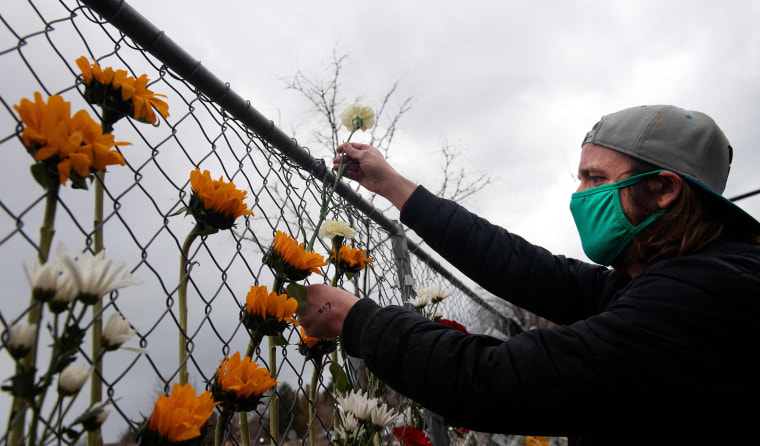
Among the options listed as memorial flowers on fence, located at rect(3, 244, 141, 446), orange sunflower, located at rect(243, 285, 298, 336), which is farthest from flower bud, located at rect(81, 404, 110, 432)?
orange sunflower, located at rect(243, 285, 298, 336)

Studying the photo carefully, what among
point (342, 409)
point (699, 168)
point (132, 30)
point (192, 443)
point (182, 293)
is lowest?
point (192, 443)

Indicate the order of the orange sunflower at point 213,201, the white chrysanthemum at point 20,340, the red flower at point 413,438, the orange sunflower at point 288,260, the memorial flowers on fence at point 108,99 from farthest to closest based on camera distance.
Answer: the red flower at point 413,438, the orange sunflower at point 288,260, the orange sunflower at point 213,201, the memorial flowers on fence at point 108,99, the white chrysanthemum at point 20,340

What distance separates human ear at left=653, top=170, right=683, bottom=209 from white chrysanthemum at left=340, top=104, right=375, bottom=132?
87cm

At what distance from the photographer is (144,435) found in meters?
0.62

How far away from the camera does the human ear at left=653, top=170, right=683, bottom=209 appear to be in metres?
1.19

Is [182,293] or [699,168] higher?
[699,168]

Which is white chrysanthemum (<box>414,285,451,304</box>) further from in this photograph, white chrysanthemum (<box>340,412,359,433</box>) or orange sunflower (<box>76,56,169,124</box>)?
orange sunflower (<box>76,56,169,124</box>)

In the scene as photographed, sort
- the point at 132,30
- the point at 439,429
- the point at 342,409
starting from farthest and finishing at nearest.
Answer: the point at 439,429 → the point at 342,409 → the point at 132,30

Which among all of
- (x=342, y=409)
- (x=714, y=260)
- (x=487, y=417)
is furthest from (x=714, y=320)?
(x=342, y=409)

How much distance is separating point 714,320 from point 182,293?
102 centimetres

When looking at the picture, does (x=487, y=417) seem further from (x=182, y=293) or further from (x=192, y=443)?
(x=182, y=293)

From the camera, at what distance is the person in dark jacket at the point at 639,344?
2.72ft

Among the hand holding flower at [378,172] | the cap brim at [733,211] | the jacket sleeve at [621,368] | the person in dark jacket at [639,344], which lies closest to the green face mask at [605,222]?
the person in dark jacket at [639,344]

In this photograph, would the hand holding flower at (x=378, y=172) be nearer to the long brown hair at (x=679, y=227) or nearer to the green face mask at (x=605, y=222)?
the green face mask at (x=605, y=222)
